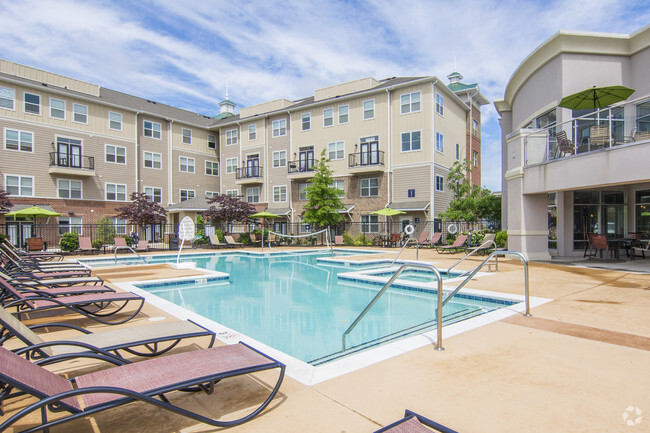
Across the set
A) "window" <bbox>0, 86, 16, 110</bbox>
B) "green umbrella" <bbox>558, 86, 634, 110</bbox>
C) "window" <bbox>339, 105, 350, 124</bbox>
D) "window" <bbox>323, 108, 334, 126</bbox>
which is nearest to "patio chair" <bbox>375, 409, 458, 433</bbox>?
"green umbrella" <bbox>558, 86, 634, 110</bbox>

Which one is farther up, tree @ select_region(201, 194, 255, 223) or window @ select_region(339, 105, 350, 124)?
window @ select_region(339, 105, 350, 124)

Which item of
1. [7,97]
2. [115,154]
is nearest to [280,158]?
[115,154]

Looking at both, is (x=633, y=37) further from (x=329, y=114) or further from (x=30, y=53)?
(x=30, y=53)

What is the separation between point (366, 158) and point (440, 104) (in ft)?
22.8

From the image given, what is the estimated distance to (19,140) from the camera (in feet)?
88.4

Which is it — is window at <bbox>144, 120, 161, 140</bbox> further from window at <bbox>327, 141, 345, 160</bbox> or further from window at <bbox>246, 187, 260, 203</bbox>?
window at <bbox>327, 141, 345, 160</bbox>

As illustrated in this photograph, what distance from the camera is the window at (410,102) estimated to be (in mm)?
27453

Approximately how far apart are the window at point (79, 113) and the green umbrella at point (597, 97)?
3313 centimetres

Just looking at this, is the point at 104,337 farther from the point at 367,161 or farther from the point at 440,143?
the point at 440,143

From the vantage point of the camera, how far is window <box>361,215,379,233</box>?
28.8m

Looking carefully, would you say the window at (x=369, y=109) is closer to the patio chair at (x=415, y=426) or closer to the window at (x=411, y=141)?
the window at (x=411, y=141)

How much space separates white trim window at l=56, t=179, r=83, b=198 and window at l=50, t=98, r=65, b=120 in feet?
16.5

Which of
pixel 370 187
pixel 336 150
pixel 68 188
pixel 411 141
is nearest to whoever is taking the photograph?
pixel 411 141

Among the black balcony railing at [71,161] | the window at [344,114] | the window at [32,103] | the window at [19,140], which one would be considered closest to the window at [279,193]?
the window at [344,114]
